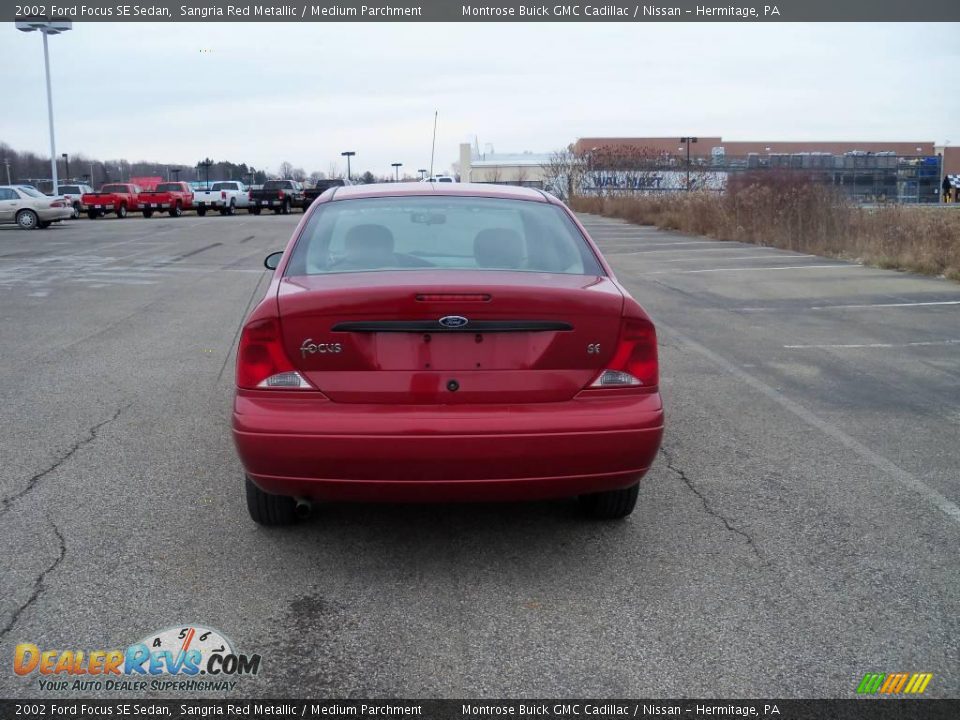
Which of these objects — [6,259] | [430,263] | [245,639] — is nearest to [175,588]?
[245,639]

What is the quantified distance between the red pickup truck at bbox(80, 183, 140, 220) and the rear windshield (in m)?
46.4

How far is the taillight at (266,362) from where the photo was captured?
148 inches

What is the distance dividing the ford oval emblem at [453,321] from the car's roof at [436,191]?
1493 mm

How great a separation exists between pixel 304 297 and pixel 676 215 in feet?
94.8

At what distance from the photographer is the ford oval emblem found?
145 inches

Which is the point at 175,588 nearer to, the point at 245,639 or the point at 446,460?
the point at 245,639

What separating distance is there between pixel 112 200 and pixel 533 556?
4780 cm

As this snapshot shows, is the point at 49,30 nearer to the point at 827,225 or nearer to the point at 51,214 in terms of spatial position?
the point at 51,214

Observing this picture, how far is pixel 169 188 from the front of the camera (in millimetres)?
48719

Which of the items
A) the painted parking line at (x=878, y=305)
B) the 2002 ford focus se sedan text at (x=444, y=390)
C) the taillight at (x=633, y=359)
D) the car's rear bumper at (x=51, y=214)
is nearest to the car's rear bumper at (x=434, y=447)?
the 2002 ford focus se sedan text at (x=444, y=390)

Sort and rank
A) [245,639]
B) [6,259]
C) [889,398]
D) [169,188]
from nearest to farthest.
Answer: [245,639] → [889,398] → [6,259] → [169,188]

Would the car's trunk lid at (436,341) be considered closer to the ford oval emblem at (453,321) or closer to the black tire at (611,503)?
the ford oval emblem at (453,321)

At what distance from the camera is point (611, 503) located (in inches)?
172

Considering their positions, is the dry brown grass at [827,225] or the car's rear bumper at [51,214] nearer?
the dry brown grass at [827,225]
